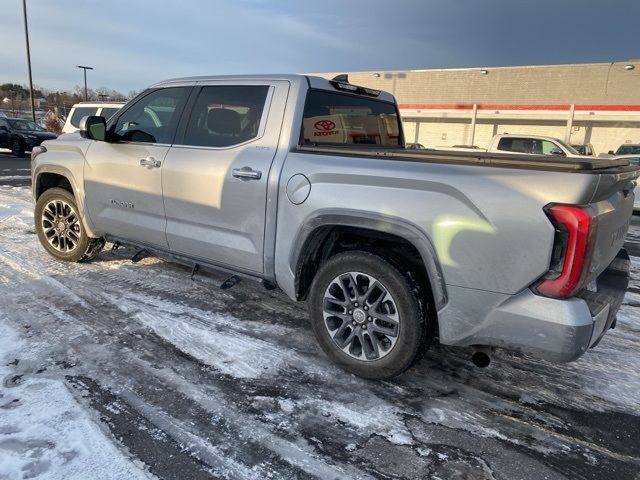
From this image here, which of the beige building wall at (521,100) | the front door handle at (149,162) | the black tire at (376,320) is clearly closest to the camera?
the black tire at (376,320)

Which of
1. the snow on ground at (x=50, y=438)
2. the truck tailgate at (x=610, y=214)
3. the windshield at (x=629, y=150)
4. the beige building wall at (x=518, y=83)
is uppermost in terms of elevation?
the beige building wall at (x=518, y=83)

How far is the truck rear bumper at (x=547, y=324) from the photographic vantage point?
92.9 inches

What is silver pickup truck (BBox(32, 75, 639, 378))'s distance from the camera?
239 cm

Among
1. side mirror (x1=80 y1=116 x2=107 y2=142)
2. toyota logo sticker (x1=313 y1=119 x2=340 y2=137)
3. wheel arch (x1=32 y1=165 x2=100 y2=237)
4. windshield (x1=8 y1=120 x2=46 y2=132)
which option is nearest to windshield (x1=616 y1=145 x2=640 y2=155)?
toyota logo sticker (x1=313 y1=119 x2=340 y2=137)

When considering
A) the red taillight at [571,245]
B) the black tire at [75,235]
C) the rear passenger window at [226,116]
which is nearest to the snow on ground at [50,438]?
the rear passenger window at [226,116]

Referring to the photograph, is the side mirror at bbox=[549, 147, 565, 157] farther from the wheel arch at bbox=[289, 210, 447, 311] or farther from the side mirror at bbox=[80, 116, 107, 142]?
the side mirror at bbox=[80, 116, 107, 142]

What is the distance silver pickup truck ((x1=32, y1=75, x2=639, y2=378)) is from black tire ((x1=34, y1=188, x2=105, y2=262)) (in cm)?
27

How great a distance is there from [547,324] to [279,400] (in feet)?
5.05

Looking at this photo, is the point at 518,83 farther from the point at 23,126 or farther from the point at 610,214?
the point at 610,214

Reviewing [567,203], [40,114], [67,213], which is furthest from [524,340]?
[40,114]

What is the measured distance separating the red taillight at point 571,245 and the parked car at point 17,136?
20.9 meters

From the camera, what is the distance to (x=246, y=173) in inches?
136

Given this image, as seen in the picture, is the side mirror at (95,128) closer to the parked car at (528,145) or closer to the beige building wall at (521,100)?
the parked car at (528,145)

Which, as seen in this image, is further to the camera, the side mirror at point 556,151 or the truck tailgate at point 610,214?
the side mirror at point 556,151
